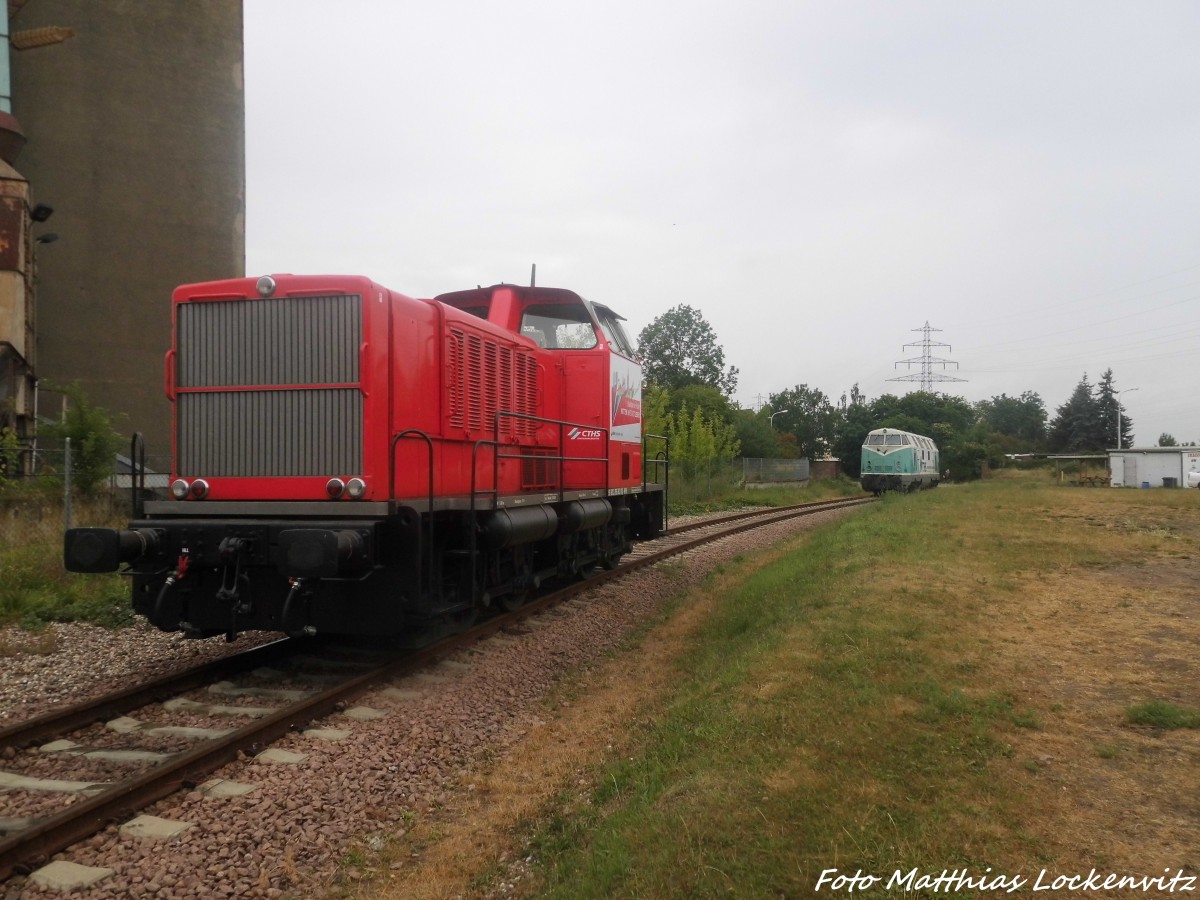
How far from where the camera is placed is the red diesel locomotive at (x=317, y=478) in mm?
5797

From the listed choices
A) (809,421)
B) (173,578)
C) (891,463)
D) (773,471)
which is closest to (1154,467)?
(891,463)

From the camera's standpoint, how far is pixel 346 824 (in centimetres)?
404

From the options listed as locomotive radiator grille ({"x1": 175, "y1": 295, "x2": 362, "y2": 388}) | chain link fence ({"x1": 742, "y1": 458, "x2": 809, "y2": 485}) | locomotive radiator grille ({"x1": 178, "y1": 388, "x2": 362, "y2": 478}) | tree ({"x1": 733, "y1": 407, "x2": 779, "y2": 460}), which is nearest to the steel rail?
locomotive radiator grille ({"x1": 178, "y1": 388, "x2": 362, "y2": 478})

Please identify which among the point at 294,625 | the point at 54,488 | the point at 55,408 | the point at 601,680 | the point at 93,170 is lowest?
the point at 601,680

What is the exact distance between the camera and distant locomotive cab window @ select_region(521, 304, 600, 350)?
388 inches

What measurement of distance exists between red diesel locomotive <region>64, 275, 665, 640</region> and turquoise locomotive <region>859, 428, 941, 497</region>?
29.7 meters

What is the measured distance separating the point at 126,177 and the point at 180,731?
23.2 meters

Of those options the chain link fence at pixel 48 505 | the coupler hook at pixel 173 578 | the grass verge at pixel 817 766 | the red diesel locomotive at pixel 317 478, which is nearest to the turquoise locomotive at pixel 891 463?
the grass verge at pixel 817 766

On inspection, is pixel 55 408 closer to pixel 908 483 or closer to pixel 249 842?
pixel 249 842

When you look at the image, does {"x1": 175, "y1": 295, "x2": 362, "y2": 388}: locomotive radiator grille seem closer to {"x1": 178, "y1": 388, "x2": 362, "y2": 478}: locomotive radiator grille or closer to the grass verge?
{"x1": 178, "y1": 388, "x2": 362, "y2": 478}: locomotive radiator grille

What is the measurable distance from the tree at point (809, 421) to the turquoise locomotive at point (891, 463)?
142ft

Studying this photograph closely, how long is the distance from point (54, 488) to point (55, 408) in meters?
13.3

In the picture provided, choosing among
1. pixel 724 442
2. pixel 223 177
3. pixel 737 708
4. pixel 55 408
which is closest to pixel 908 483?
pixel 724 442

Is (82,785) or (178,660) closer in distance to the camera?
(82,785)
